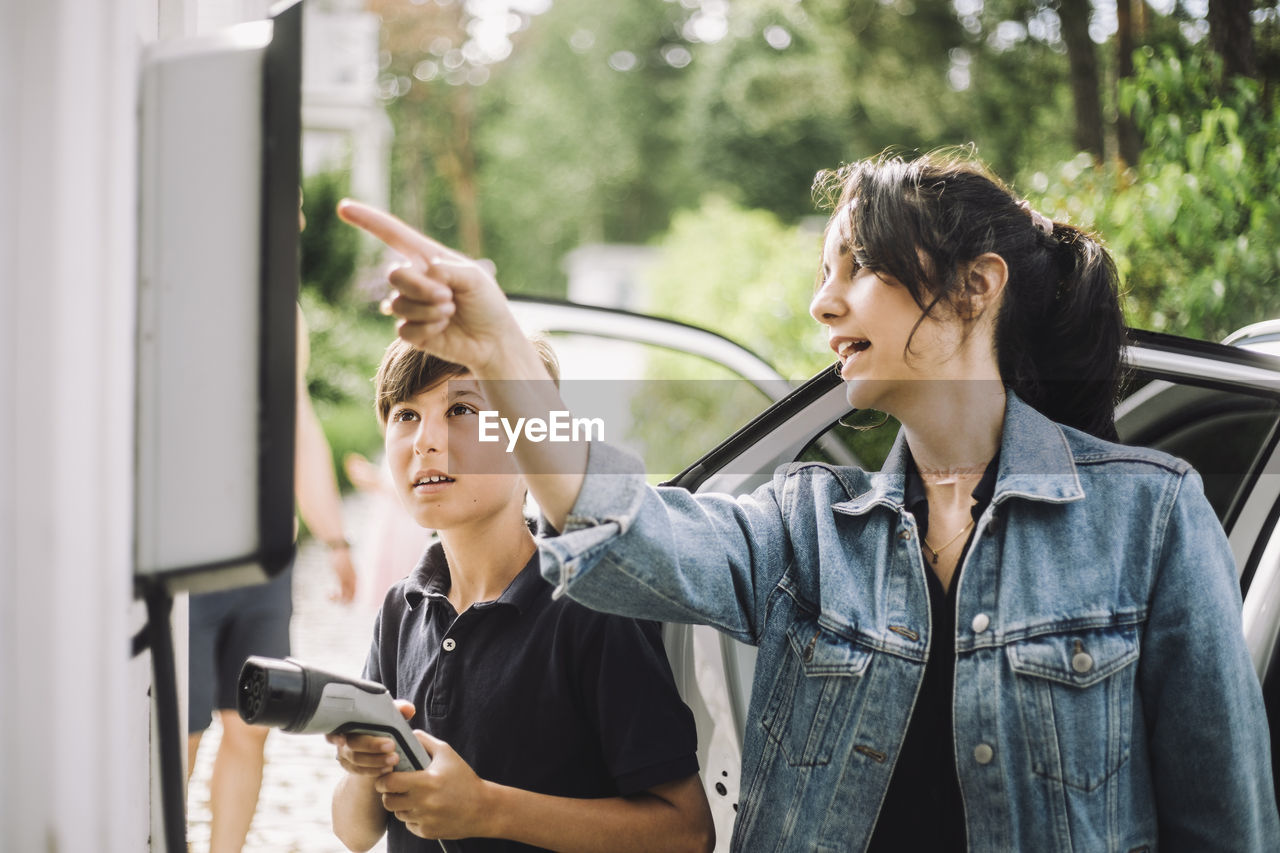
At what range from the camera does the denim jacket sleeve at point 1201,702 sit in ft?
3.83

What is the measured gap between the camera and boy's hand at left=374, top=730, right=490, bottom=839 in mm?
1183

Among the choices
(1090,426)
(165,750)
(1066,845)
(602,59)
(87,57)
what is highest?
(602,59)

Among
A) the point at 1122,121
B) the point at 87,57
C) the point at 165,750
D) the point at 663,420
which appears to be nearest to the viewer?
the point at 87,57

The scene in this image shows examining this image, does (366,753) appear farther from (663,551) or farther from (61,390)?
(61,390)

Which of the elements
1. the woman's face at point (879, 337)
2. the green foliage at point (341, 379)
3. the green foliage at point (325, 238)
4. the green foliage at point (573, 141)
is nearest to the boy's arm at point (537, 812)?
the woman's face at point (879, 337)

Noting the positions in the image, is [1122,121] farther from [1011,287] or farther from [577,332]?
[1011,287]

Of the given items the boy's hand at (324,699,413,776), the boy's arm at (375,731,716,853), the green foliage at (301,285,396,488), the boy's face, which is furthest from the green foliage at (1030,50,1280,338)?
the green foliage at (301,285,396,488)

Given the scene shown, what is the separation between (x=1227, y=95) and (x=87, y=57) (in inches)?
95.3

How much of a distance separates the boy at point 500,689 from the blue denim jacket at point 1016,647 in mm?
129

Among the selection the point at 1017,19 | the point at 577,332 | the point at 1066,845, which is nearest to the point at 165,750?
the point at 1066,845

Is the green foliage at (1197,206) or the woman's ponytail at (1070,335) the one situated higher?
the green foliage at (1197,206)

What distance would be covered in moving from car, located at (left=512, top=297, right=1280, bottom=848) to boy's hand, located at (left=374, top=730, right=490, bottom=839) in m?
0.49

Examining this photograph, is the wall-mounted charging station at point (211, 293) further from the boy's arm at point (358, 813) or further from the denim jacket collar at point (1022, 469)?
the denim jacket collar at point (1022, 469)

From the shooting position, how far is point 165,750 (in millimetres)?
892
